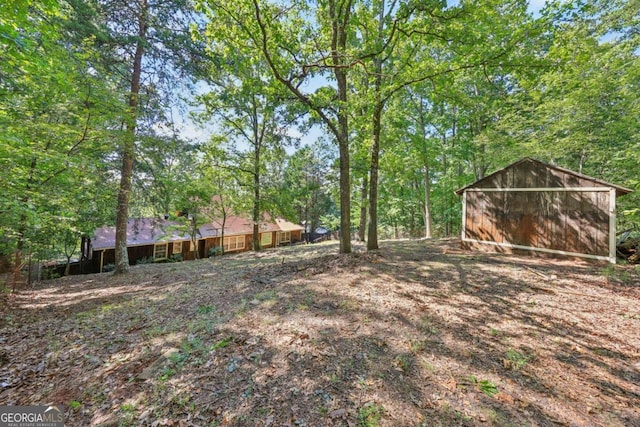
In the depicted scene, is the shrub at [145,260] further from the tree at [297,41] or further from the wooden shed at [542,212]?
the wooden shed at [542,212]

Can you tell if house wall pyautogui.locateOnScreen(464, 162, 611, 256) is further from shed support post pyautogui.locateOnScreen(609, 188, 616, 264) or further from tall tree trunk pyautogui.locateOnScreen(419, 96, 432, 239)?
tall tree trunk pyautogui.locateOnScreen(419, 96, 432, 239)

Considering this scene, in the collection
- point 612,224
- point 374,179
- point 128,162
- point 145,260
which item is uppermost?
point 128,162

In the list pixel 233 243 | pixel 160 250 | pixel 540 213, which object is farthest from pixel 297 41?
pixel 233 243

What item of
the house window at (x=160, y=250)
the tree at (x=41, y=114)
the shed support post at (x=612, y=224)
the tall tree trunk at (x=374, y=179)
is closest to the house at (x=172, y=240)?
the house window at (x=160, y=250)

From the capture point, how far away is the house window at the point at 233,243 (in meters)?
21.9

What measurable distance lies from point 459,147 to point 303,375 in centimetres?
1782

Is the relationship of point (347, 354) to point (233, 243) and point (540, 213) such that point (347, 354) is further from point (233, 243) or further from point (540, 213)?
point (233, 243)

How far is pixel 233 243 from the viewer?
891 inches

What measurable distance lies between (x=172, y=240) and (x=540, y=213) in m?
20.2

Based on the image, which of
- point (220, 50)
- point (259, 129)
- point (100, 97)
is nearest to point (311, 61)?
point (220, 50)

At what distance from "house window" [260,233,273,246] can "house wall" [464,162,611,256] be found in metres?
19.4

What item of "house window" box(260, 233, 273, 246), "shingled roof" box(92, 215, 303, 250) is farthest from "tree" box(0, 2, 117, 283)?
"house window" box(260, 233, 273, 246)

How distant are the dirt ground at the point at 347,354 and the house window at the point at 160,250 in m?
13.4

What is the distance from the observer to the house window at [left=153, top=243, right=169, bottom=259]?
17902 millimetres
